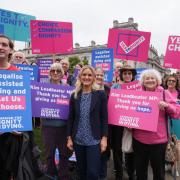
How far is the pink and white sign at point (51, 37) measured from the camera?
7.95 metres

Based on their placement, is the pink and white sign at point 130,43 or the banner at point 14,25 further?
the banner at point 14,25

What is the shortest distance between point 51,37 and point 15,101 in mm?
4834

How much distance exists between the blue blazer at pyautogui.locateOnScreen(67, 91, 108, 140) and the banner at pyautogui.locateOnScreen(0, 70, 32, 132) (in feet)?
2.66

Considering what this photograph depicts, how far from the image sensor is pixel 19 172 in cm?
335

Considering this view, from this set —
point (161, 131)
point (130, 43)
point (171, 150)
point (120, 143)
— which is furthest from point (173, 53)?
point (161, 131)

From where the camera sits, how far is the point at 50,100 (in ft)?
14.9

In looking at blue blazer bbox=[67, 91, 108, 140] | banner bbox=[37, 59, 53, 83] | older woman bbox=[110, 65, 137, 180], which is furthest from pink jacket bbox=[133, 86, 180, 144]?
banner bbox=[37, 59, 53, 83]

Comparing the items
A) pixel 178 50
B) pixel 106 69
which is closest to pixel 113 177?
pixel 106 69

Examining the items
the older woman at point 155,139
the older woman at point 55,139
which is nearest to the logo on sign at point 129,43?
the older woman at point 55,139

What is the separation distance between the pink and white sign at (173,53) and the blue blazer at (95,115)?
4.39 meters

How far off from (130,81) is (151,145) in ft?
5.04

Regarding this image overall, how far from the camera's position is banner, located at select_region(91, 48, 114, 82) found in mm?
6651

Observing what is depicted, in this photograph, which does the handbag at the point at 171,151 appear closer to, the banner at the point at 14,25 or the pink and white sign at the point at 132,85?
the pink and white sign at the point at 132,85

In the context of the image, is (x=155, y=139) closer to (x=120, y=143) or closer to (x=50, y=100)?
(x=120, y=143)
